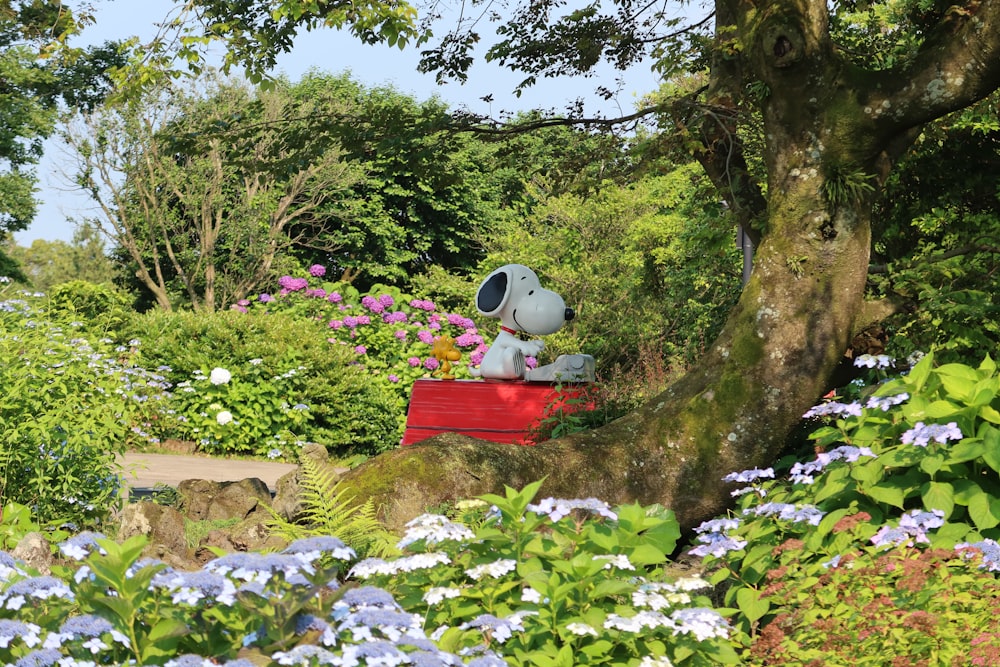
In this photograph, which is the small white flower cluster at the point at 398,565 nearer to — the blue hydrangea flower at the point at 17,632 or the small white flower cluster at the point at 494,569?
the small white flower cluster at the point at 494,569

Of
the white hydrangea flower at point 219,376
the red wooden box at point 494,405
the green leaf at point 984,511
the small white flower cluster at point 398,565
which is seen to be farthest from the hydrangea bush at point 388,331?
the small white flower cluster at point 398,565

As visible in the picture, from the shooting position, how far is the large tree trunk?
22.7 ft

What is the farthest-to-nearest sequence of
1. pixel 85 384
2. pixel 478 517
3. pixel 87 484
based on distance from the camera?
pixel 85 384
pixel 87 484
pixel 478 517

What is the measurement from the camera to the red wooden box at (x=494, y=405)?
868 cm

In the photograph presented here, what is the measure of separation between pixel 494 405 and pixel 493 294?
1.53m

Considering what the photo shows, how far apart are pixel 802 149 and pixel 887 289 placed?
1.58m

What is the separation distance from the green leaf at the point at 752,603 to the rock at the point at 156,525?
3278 millimetres

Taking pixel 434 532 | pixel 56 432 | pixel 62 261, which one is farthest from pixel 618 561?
pixel 62 261

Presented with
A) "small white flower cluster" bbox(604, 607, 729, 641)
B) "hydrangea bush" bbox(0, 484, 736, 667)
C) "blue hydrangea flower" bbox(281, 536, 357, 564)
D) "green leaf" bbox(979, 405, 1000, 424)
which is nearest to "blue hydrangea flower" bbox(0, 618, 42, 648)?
"hydrangea bush" bbox(0, 484, 736, 667)

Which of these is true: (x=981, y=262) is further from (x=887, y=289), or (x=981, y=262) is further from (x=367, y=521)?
(x=367, y=521)

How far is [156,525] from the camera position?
6.24 m

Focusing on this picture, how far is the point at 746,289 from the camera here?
7250 millimetres

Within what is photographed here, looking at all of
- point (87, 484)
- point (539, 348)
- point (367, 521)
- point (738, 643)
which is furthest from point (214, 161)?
point (738, 643)

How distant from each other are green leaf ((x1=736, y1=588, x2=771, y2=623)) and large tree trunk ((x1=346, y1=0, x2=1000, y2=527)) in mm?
2564
